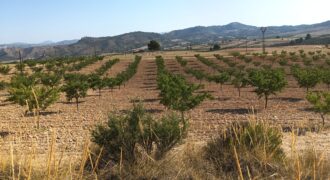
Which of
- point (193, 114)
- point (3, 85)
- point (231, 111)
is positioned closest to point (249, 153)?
point (193, 114)

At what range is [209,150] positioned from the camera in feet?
31.1

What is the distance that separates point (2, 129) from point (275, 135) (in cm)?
1794

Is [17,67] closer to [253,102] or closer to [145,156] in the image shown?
[253,102]

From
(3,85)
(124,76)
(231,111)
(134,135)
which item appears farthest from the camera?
(124,76)

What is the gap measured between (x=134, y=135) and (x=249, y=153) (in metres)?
2.47

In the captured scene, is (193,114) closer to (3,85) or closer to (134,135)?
(134,135)

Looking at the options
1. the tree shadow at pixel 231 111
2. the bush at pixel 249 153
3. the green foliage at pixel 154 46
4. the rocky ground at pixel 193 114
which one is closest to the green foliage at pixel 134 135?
the bush at pixel 249 153

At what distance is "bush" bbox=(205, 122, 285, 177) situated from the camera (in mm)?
8023

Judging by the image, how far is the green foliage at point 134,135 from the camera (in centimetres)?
893

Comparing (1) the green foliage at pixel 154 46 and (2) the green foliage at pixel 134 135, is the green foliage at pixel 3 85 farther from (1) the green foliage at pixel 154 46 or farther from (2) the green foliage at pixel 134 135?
(1) the green foliage at pixel 154 46

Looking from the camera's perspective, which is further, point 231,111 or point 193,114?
point 231,111

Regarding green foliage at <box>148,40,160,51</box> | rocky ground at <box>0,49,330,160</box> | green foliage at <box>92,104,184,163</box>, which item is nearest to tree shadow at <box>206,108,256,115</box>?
rocky ground at <box>0,49,330,160</box>

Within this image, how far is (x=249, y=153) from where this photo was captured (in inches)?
328

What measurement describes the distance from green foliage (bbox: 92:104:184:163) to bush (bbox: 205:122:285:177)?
37.4 inches
